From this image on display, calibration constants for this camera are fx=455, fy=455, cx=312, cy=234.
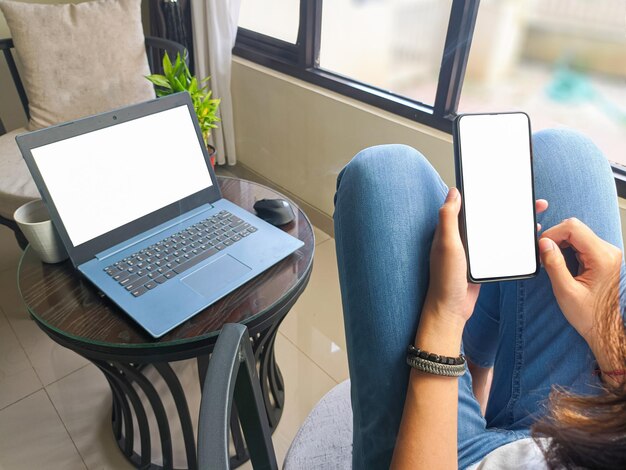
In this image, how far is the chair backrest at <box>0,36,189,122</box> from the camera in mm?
1655

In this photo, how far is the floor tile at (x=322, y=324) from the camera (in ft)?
4.55

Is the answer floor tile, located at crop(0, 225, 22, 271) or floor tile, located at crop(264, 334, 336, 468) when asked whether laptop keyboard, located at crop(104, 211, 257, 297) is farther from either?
floor tile, located at crop(0, 225, 22, 271)

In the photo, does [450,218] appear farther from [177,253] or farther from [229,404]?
[177,253]

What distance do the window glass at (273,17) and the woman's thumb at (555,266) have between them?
152 cm

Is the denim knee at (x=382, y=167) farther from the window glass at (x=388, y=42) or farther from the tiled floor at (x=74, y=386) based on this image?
the window glass at (x=388, y=42)

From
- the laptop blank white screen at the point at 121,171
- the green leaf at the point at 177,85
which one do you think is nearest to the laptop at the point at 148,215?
the laptop blank white screen at the point at 121,171

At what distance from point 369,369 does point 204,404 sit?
277 millimetres

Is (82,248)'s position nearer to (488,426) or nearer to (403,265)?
(403,265)

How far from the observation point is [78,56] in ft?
5.24

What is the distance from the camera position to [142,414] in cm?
98

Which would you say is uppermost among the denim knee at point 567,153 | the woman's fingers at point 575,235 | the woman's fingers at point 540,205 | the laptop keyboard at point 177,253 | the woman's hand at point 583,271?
the denim knee at point 567,153

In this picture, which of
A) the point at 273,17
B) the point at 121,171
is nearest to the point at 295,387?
the point at 121,171

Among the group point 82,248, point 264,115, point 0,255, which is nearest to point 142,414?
point 82,248

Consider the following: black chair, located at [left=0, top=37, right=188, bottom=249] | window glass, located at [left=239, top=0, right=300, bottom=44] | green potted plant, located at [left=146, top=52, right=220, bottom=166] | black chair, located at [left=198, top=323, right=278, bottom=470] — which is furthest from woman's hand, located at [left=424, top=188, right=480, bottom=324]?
window glass, located at [left=239, top=0, right=300, bottom=44]
